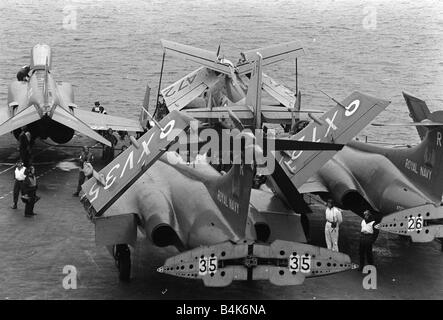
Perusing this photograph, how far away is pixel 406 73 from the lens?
72688 mm

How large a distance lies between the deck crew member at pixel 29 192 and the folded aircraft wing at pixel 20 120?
6.51 m

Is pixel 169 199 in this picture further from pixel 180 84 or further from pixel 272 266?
pixel 180 84

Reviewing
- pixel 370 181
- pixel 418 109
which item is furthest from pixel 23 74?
pixel 418 109

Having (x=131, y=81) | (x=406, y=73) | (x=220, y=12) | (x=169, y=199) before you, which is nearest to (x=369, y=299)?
(x=169, y=199)

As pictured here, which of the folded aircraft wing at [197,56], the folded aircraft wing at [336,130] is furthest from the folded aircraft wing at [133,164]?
the folded aircraft wing at [197,56]

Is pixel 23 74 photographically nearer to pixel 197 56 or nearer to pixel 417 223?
pixel 197 56

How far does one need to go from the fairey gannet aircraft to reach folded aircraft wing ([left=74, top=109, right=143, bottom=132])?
1372 cm

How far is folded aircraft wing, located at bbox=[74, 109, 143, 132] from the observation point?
39062mm

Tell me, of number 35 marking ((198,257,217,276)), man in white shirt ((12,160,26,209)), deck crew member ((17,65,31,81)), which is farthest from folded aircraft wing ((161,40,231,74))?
number 35 marking ((198,257,217,276))

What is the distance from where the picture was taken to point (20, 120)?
3544 centimetres

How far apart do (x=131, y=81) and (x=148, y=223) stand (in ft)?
154

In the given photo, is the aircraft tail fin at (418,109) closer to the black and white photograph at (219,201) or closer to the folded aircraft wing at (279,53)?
the black and white photograph at (219,201)
